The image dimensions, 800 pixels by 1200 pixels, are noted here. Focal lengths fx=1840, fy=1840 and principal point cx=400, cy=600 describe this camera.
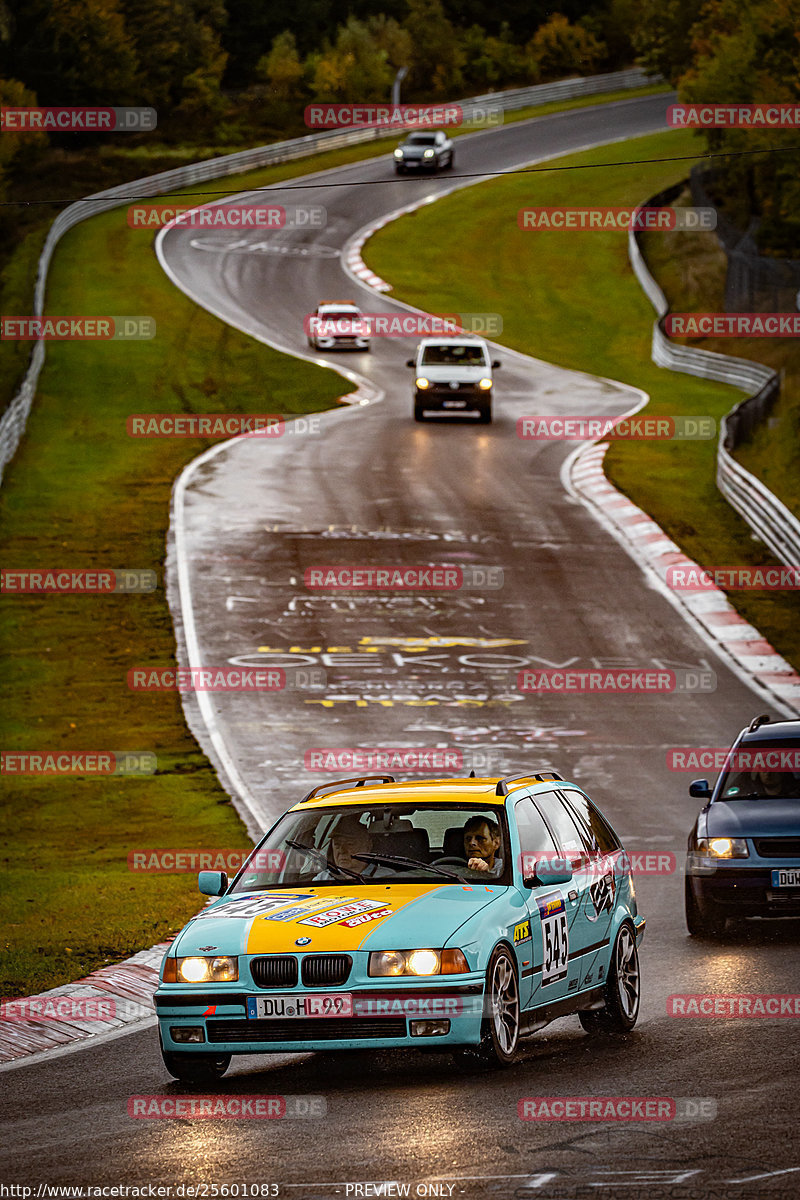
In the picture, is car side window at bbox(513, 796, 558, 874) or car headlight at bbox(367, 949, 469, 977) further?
car side window at bbox(513, 796, 558, 874)

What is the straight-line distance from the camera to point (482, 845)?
31.0 feet

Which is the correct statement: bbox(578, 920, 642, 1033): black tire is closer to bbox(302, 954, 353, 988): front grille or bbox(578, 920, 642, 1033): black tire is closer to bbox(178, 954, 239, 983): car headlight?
bbox(302, 954, 353, 988): front grille

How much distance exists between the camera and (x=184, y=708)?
945 inches

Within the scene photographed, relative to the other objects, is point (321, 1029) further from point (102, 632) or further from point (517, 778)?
point (102, 632)

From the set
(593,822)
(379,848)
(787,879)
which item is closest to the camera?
(379,848)

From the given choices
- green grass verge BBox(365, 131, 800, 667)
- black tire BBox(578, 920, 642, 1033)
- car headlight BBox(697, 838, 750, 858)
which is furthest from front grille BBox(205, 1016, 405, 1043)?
green grass verge BBox(365, 131, 800, 667)

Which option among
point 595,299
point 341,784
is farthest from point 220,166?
point 341,784

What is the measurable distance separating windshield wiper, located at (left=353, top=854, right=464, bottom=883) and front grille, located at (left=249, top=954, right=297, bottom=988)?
1070 millimetres

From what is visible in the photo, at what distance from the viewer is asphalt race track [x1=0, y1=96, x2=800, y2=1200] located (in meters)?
6.97

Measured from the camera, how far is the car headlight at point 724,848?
13227mm

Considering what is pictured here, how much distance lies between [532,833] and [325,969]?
1753 mm

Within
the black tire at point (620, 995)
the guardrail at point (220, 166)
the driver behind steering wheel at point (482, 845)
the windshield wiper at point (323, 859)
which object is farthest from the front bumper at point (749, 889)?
the guardrail at point (220, 166)

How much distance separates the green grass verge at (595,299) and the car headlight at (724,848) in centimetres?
1352

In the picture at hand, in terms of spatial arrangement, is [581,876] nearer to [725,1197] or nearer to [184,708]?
[725,1197]
